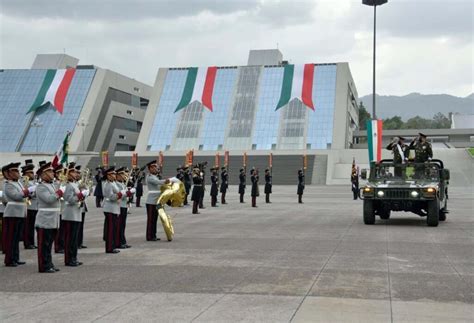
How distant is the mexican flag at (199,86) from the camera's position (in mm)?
77875

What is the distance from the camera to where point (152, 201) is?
45.7 ft

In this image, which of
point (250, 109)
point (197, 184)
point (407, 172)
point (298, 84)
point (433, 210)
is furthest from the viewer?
point (298, 84)

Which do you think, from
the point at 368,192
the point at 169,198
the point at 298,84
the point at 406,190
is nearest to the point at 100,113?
the point at 298,84

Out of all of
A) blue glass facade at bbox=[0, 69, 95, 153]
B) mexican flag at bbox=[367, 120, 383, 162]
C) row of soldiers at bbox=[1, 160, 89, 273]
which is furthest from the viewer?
blue glass facade at bbox=[0, 69, 95, 153]

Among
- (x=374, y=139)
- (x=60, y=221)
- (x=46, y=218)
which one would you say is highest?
(x=374, y=139)

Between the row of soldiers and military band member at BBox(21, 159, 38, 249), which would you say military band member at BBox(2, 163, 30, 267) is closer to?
the row of soldiers

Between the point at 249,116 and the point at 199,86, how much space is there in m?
8.77

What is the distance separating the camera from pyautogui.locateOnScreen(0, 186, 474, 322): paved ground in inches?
263

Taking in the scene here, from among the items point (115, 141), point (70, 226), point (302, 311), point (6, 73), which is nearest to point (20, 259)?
point (70, 226)

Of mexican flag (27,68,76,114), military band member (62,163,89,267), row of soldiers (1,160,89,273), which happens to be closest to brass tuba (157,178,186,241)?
row of soldiers (1,160,89,273)

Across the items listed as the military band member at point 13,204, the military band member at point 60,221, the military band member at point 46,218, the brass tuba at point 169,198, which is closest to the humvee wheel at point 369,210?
the brass tuba at point 169,198

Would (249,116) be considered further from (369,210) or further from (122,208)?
(122,208)

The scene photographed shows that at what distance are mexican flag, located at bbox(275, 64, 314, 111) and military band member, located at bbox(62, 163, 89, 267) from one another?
6467cm

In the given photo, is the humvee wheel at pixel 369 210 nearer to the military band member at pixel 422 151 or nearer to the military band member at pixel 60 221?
the military band member at pixel 422 151
